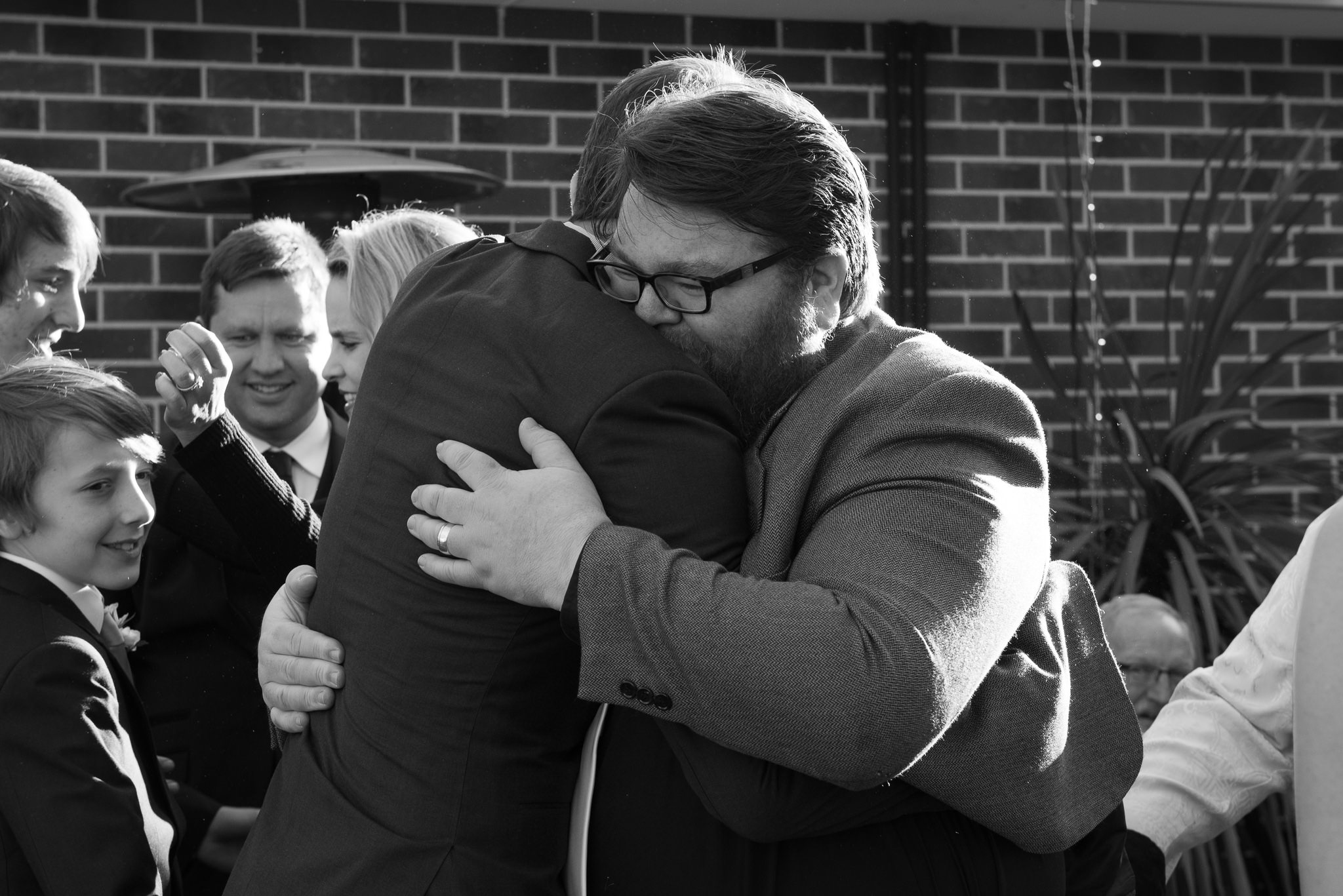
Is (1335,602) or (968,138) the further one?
(968,138)

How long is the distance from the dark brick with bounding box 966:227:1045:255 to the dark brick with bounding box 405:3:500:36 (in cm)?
170

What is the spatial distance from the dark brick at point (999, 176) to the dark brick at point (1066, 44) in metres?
0.40

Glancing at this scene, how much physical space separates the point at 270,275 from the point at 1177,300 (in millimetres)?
2986

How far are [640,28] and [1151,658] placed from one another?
255cm

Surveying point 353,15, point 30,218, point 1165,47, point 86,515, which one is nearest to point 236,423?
point 86,515

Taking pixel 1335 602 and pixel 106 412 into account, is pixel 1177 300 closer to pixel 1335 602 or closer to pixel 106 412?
pixel 1335 602

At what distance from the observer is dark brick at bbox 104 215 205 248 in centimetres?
440

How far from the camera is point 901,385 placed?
1.72 metres

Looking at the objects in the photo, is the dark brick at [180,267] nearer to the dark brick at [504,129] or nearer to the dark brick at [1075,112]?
the dark brick at [504,129]

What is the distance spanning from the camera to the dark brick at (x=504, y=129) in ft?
15.3

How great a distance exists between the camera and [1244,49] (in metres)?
5.22

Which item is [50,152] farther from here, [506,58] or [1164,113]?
[1164,113]

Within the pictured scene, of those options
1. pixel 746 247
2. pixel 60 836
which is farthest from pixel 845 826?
pixel 60 836

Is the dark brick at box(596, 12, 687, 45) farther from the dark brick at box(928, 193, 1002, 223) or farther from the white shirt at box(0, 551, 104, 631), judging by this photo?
the white shirt at box(0, 551, 104, 631)
